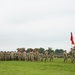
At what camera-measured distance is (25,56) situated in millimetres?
42906

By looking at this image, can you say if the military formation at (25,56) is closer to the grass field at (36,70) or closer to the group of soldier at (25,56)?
the group of soldier at (25,56)

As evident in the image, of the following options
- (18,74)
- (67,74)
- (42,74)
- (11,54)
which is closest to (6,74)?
(18,74)

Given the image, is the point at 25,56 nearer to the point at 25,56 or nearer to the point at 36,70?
the point at 25,56

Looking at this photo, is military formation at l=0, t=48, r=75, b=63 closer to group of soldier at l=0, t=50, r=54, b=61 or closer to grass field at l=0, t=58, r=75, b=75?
group of soldier at l=0, t=50, r=54, b=61

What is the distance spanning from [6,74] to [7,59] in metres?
20.8

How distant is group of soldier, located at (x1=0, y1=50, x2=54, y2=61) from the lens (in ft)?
140

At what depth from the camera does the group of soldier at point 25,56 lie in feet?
140

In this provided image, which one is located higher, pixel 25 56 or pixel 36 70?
pixel 25 56

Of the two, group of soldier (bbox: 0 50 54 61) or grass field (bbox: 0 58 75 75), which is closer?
→ grass field (bbox: 0 58 75 75)

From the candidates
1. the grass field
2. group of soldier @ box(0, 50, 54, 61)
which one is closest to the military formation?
group of soldier @ box(0, 50, 54, 61)

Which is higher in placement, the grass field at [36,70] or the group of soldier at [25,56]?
the group of soldier at [25,56]

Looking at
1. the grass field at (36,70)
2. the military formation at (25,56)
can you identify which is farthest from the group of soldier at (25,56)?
the grass field at (36,70)

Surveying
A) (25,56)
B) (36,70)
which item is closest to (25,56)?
(25,56)

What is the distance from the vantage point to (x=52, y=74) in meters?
24.0
